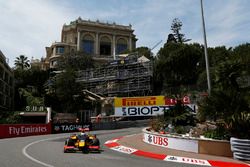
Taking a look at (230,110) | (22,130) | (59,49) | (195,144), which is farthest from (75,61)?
(230,110)

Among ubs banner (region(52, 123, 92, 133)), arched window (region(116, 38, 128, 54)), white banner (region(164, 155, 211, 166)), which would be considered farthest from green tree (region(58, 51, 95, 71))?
white banner (region(164, 155, 211, 166))

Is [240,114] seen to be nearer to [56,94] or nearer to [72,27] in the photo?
[56,94]

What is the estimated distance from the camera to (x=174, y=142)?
15.6m

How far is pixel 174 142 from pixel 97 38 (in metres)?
79.2

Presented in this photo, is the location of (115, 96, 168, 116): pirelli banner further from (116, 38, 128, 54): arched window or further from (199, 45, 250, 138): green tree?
(116, 38, 128, 54): arched window

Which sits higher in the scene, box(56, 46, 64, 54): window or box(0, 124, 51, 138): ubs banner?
box(56, 46, 64, 54): window

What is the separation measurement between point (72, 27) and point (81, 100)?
4685 centimetres

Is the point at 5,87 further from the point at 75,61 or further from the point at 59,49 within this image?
the point at 59,49

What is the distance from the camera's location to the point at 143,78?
58.9 meters

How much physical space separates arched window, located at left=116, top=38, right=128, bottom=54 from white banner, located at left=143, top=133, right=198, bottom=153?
7813cm

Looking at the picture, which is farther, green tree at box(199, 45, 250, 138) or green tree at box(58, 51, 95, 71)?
green tree at box(58, 51, 95, 71)

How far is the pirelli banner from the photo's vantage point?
44103 mm

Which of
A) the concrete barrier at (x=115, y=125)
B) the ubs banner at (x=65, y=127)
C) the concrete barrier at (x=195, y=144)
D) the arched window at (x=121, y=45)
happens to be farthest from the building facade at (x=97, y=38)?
the concrete barrier at (x=195, y=144)

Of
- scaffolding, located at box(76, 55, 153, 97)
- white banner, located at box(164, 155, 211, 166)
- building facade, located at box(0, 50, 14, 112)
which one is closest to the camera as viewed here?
white banner, located at box(164, 155, 211, 166)
